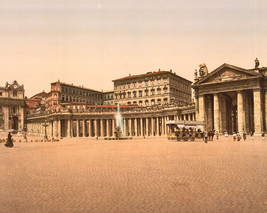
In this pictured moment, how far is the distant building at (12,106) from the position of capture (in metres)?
119

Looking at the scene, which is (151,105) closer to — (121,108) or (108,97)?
(121,108)

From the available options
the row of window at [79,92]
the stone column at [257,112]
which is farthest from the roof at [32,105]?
A: the stone column at [257,112]

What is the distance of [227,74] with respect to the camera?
64.8 metres

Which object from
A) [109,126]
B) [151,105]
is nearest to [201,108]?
[151,105]

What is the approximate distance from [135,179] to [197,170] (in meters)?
4.05

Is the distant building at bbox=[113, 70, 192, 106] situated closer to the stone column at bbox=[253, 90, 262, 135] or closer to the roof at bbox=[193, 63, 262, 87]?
the roof at bbox=[193, 63, 262, 87]

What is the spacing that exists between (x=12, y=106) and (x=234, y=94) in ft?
300

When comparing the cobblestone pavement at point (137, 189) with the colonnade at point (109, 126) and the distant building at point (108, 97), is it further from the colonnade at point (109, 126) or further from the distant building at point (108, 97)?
the distant building at point (108, 97)

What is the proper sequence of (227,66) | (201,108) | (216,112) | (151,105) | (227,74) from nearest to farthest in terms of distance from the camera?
(227,66)
(227,74)
(216,112)
(201,108)
(151,105)

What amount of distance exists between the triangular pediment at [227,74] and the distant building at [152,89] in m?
49.2

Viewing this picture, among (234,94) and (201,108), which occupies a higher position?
(234,94)

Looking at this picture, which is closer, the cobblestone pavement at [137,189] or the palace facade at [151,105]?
the cobblestone pavement at [137,189]

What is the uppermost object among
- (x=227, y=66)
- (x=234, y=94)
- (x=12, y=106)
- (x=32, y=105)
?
(x=227, y=66)

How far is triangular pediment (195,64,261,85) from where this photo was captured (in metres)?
61.6
